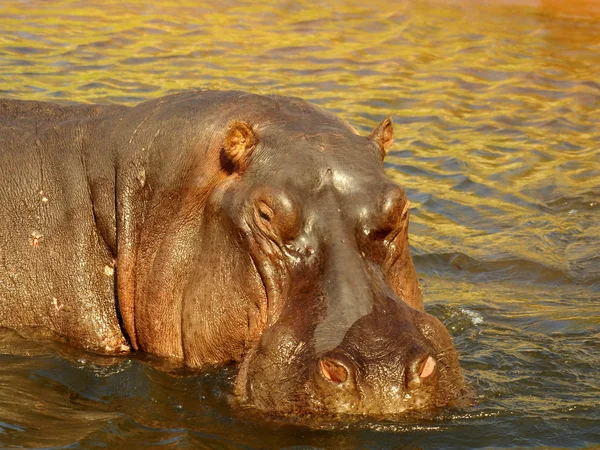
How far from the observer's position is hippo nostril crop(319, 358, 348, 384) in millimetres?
4438

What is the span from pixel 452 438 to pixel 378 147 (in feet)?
4.82

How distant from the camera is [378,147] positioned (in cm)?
545

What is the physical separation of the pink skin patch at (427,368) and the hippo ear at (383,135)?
4.38ft

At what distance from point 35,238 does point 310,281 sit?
1711 mm

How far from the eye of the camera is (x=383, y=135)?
5656 millimetres

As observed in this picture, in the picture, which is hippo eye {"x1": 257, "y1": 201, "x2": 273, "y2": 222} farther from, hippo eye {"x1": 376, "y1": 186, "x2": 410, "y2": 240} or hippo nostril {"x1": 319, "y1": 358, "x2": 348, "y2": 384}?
hippo nostril {"x1": 319, "y1": 358, "x2": 348, "y2": 384}

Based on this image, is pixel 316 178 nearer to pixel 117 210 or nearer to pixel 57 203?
pixel 117 210

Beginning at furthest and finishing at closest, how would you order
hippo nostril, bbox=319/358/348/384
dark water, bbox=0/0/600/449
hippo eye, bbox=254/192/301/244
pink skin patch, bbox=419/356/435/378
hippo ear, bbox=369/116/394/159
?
hippo ear, bbox=369/116/394/159, dark water, bbox=0/0/600/449, hippo eye, bbox=254/192/301/244, pink skin patch, bbox=419/356/435/378, hippo nostril, bbox=319/358/348/384

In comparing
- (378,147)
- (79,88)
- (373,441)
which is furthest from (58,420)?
(79,88)

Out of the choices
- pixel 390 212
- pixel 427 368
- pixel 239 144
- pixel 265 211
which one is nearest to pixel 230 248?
pixel 265 211

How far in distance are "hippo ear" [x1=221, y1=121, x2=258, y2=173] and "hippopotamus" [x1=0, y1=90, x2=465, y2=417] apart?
0.01 m

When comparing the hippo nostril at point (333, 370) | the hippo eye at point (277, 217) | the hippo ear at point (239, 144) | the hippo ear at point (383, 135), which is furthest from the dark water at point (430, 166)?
the hippo ear at point (383, 135)

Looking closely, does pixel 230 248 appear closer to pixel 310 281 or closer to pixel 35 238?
pixel 310 281

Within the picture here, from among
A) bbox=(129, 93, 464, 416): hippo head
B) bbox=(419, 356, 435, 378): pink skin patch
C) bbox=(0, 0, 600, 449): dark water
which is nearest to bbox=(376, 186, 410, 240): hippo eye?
bbox=(129, 93, 464, 416): hippo head
